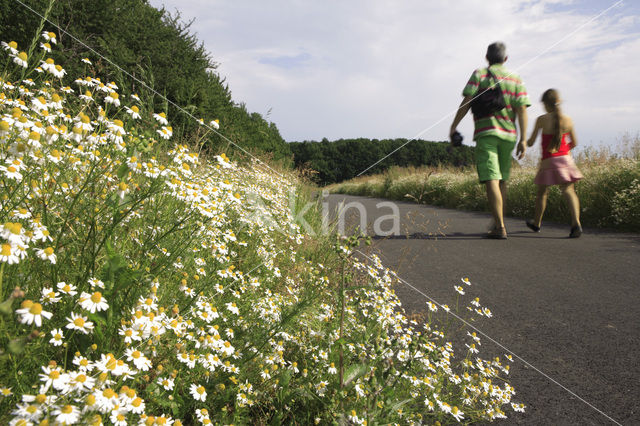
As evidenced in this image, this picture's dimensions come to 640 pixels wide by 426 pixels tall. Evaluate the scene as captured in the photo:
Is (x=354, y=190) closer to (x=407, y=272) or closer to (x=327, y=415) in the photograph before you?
(x=407, y=272)

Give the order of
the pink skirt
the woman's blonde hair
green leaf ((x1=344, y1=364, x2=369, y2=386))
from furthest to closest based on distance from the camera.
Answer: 1. the woman's blonde hair
2. the pink skirt
3. green leaf ((x1=344, y1=364, x2=369, y2=386))

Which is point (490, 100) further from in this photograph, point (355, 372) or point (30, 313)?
point (30, 313)

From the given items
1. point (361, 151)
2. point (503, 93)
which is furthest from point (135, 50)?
point (361, 151)

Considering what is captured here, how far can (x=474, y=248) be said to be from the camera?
515cm

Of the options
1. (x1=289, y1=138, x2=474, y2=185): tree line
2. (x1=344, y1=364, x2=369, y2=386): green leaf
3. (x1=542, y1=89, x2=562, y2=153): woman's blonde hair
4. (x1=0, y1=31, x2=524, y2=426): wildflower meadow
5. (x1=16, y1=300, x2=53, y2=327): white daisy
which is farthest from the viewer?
(x1=289, y1=138, x2=474, y2=185): tree line

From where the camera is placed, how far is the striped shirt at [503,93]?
5727 mm

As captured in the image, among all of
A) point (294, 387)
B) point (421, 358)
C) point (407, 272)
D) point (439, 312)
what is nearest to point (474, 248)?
point (407, 272)

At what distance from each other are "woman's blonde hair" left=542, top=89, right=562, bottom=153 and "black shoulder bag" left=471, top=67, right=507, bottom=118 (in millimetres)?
859

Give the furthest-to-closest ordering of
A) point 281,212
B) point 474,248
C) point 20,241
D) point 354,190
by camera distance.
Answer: point 354,190 < point 474,248 < point 281,212 < point 20,241

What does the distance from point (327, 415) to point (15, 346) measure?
117cm

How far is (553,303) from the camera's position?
3119 mm

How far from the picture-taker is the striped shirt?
573 centimetres

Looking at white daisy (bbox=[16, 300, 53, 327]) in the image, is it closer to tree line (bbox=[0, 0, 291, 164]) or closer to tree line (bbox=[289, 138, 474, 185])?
tree line (bbox=[0, 0, 291, 164])

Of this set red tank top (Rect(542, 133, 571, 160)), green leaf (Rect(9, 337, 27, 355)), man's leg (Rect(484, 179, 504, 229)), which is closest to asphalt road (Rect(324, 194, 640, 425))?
man's leg (Rect(484, 179, 504, 229))
